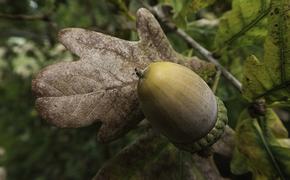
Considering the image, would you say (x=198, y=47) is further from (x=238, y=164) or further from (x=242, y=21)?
(x=238, y=164)

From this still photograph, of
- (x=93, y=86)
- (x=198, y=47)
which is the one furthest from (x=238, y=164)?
(x=93, y=86)

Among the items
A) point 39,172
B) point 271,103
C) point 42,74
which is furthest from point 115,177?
Result: point 39,172

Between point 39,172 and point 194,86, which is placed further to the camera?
point 39,172

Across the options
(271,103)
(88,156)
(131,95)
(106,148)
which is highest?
(131,95)

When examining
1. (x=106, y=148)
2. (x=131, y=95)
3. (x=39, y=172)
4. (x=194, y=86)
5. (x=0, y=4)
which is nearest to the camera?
(x=194, y=86)

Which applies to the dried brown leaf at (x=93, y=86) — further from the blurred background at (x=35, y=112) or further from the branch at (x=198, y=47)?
the blurred background at (x=35, y=112)

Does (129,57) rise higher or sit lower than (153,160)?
higher

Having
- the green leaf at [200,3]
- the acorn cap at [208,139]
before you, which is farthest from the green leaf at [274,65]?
the green leaf at [200,3]

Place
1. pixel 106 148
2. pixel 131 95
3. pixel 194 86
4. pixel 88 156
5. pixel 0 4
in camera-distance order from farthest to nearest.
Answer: pixel 88 156, pixel 0 4, pixel 106 148, pixel 131 95, pixel 194 86

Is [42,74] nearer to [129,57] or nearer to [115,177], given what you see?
[129,57]
